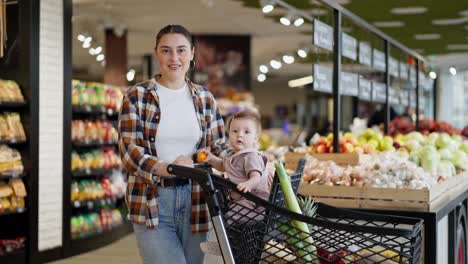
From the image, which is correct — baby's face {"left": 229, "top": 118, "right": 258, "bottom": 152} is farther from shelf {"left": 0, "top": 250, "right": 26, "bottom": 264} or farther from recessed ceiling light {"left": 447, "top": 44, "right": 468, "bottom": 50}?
recessed ceiling light {"left": 447, "top": 44, "right": 468, "bottom": 50}

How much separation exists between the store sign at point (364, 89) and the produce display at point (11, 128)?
3152 millimetres

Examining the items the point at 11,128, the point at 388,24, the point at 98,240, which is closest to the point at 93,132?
the point at 98,240

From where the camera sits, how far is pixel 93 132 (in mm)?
8359

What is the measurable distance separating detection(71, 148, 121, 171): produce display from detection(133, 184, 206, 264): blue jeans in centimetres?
534

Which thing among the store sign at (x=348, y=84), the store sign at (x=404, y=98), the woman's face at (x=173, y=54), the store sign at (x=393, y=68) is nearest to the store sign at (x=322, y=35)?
the store sign at (x=348, y=84)

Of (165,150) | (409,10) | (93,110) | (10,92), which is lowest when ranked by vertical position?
(165,150)

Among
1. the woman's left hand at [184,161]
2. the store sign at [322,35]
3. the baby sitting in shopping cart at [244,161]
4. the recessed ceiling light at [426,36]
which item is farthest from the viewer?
the recessed ceiling light at [426,36]

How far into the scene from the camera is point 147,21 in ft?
47.2

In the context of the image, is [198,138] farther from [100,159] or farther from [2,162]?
[100,159]

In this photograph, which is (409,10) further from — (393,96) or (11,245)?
(11,245)

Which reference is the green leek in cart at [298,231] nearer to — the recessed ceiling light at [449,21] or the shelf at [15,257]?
the shelf at [15,257]

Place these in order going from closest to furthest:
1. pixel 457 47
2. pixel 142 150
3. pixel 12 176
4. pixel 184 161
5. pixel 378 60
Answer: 1. pixel 184 161
2. pixel 142 150
3. pixel 12 176
4. pixel 378 60
5. pixel 457 47

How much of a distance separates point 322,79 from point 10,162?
119 inches

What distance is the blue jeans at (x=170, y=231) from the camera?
2.78 m
